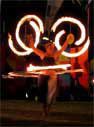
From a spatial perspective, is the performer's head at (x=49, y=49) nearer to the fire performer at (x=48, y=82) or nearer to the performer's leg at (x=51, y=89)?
the fire performer at (x=48, y=82)

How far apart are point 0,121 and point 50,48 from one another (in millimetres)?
2211

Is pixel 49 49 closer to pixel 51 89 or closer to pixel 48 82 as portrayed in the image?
pixel 48 82

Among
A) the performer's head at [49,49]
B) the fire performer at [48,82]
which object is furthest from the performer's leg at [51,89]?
the performer's head at [49,49]

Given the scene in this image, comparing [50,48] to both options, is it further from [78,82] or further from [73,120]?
[78,82]

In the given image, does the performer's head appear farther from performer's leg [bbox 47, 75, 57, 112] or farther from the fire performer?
performer's leg [bbox 47, 75, 57, 112]

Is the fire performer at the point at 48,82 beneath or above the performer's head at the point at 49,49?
beneath

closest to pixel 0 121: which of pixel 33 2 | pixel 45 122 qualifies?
pixel 45 122

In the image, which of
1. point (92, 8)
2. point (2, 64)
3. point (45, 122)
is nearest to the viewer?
point (45, 122)

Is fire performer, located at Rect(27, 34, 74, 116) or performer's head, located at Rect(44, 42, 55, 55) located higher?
performer's head, located at Rect(44, 42, 55, 55)

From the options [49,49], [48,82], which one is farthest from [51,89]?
[49,49]

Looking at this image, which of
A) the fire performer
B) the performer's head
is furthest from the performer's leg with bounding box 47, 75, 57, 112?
the performer's head

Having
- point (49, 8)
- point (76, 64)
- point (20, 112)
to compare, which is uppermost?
point (49, 8)

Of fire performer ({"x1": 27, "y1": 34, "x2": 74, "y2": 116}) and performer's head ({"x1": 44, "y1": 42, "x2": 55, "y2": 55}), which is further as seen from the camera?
performer's head ({"x1": 44, "y1": 42, "x2": 55, "y2": 55})

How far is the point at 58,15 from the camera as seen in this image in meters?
15.4
